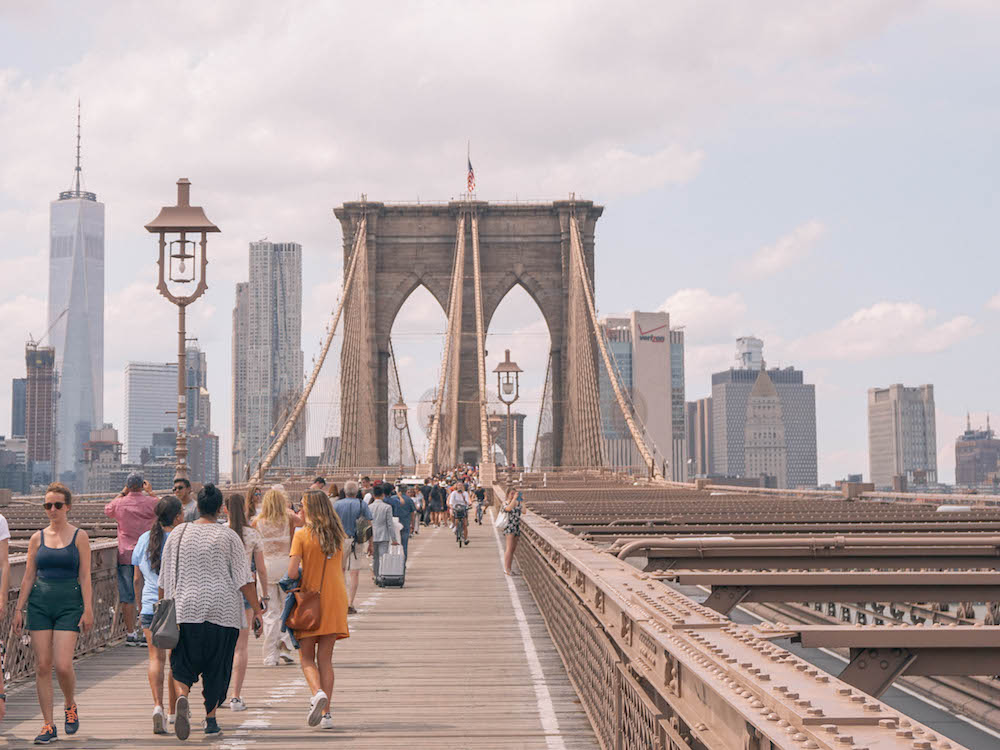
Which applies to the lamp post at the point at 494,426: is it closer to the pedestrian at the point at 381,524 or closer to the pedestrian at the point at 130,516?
the pedestrian at the point at 381,524

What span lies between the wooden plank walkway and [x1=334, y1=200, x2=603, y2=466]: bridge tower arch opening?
204 ft

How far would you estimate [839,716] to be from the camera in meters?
3.05

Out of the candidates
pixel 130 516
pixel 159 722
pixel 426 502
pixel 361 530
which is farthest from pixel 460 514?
pixel 159 722

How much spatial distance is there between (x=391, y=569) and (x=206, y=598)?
36.5 feet

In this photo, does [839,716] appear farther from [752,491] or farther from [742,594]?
[752,491]

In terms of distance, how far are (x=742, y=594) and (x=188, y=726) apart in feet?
14.0

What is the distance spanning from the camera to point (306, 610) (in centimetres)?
862

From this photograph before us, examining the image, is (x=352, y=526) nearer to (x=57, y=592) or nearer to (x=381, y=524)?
(x=381, y=524)

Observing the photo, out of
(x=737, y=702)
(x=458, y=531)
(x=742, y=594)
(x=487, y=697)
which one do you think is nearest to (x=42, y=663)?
(x=487, y=697)

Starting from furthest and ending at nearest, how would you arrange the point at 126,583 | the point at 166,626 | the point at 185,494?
the point at 126,583, the point at 185,494, the point at 166,626

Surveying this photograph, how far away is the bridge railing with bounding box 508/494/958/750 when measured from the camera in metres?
3.04

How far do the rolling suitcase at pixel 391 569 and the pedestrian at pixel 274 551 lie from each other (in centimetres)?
719

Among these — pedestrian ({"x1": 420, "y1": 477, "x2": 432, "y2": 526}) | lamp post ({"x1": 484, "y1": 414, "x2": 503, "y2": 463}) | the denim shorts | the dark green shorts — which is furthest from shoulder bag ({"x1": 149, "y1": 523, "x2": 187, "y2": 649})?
lamp post ({"x1": 484, "y1": 414, "x2": 503, "y2": 463})

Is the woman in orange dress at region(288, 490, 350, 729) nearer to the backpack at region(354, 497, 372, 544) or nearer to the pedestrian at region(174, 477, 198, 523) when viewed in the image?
the pedestrian at region(174, 477, 198, 523)
